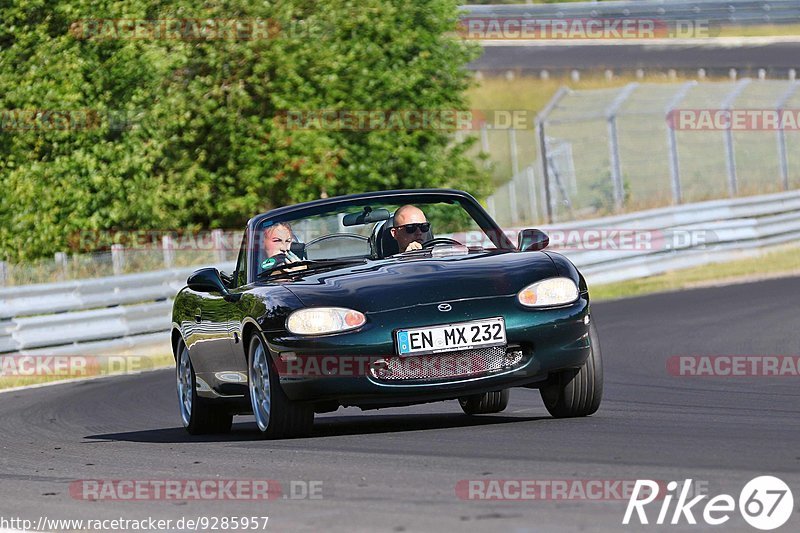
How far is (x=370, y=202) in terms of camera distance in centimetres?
980

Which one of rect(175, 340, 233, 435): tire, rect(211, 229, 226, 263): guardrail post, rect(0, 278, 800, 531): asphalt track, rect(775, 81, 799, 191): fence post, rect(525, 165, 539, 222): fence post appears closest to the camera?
rect(0, 278, 800, 531): asphalt track

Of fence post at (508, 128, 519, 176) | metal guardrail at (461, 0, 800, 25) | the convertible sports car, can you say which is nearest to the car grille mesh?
the convertible sports car

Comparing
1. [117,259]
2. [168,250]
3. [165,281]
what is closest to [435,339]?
[165,281]

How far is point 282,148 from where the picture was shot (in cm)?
2805

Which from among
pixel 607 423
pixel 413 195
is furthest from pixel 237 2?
pixel 607 423

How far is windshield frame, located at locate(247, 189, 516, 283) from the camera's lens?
966cm

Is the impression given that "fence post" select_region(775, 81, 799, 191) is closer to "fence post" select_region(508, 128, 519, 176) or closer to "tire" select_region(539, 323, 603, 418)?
"fence post" select_region(508, 128, 519, 176)

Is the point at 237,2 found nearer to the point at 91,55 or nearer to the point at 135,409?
the point at 91,55

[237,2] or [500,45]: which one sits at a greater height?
[237,2]

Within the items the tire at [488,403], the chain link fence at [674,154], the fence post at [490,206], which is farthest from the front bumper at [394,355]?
the fence post at [490,206]

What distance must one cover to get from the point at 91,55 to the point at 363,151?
19.0ft

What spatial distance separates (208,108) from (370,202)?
18306 millimetres

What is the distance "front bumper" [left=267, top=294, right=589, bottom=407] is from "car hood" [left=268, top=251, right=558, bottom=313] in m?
0.07

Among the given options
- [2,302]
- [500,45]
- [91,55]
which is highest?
[91,55]
